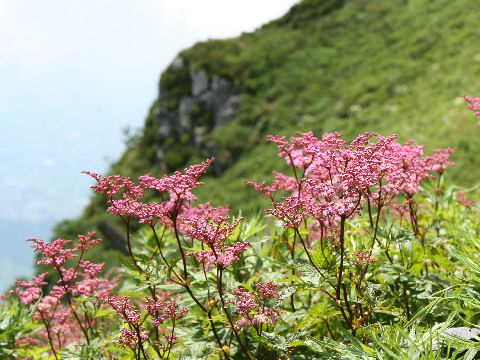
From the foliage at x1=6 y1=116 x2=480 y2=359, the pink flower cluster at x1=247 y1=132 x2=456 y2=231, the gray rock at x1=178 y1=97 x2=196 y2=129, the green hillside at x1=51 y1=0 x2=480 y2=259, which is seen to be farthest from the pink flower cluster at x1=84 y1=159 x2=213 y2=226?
the gray rock at x1=178 y1=97 x2=196 y2=129

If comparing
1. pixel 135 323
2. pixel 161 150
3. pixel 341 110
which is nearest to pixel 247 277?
pixel 135 323

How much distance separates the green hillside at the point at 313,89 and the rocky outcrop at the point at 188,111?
0.12 meters

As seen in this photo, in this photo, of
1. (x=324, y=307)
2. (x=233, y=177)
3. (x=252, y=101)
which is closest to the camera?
(x=324, y=307)

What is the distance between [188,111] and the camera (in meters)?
43.5

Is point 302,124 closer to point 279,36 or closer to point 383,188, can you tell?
point 279,36

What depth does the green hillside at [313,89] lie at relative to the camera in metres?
26.6

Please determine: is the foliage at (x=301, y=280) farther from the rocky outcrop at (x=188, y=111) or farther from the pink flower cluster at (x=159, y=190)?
the rocky outcrop at (x=188, y=111)

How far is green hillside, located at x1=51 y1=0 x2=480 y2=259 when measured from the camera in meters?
26.6

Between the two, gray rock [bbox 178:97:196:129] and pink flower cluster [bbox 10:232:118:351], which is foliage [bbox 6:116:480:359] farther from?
gray rock [bbox 178:97:196:129]

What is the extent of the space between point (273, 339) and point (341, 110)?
31521 millimetres

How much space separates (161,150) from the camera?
45.2 m

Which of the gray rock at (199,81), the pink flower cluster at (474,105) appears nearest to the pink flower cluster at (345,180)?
the pink flower cluster at (474,105)

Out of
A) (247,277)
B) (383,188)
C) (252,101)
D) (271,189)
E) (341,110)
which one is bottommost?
(247,277)

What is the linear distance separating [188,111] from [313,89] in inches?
542
